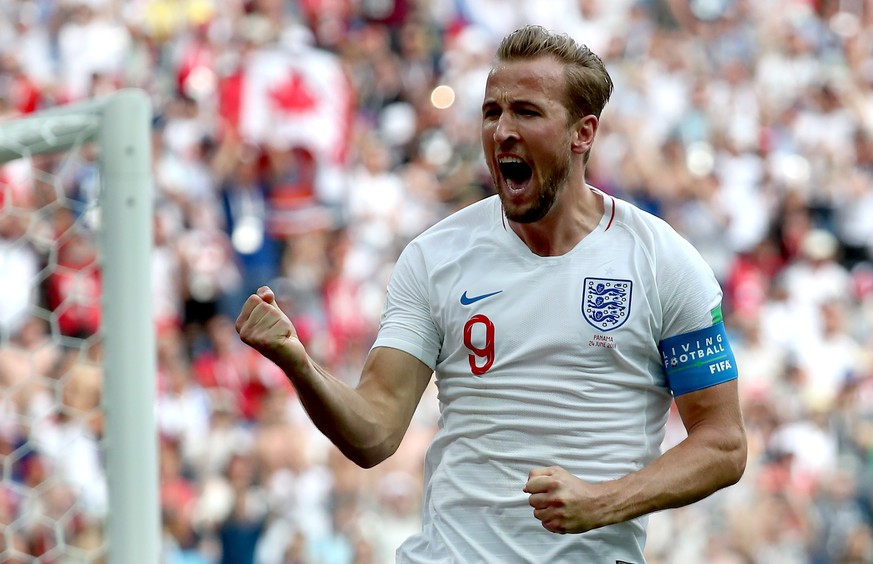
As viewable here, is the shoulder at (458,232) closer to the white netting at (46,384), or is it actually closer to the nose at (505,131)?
the nose at (505,131)

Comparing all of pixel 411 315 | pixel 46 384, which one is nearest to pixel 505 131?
pixel 411 315

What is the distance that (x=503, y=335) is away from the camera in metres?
4.09

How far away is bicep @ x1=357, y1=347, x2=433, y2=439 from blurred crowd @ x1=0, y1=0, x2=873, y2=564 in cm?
388

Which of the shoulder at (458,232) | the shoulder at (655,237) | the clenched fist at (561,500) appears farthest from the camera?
the shoulder at (458,232)

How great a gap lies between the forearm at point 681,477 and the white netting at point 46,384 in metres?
3.02

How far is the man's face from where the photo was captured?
4008 millimetres

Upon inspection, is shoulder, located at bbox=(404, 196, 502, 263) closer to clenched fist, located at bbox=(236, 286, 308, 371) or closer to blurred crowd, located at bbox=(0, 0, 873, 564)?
clenched fist, located at bbox=(236, 286, 308, 371)

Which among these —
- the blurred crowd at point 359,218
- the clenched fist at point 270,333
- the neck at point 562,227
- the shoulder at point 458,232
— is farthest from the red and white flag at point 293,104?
the clenched fist at point 270,333

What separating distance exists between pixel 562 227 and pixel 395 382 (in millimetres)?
669

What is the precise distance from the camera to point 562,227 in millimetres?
4199

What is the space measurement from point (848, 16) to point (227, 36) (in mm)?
8612

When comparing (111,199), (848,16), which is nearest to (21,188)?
(111,199)

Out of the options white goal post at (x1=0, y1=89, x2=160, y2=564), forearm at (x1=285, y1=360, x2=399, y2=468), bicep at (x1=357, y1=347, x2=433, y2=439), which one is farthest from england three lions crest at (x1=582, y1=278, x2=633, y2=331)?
white goal post at (x1=0, y1=89, x2=160, y2=564)

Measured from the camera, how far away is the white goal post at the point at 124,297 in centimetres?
466
